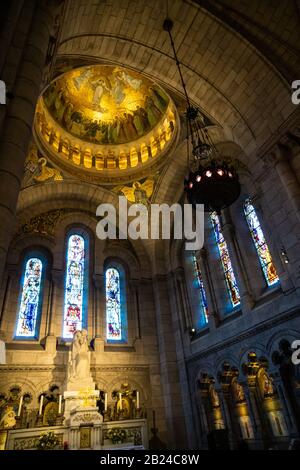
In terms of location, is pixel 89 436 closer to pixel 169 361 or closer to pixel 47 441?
pixel 47 441

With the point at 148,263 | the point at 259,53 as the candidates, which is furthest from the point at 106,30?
the point at 148,263

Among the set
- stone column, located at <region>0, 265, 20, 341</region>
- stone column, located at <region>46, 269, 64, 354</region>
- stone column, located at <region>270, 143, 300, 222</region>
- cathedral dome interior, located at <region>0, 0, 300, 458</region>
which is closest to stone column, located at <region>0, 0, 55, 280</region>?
cathedral dome interior, located at <region>0, 0, 300, 458</region>

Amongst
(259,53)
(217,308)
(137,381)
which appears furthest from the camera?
(137,381)

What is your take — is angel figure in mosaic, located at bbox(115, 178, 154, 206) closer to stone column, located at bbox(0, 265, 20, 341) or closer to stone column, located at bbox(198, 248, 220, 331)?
stone column, located at bbox(198, 248, 220, 331)

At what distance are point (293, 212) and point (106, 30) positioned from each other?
7.04 m

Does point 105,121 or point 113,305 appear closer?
point 113,305

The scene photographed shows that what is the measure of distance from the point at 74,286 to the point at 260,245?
748cm

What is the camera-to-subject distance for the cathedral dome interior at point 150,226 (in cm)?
799

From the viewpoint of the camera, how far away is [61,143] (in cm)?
1406

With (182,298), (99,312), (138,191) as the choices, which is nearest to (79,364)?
(99,312)

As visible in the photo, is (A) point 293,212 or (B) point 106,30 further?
(B) point 106,30

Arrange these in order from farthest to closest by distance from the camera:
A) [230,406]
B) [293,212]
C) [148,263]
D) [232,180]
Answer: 1. [148,263]
2. [230,406]
3. [293,212]
4. [232,180]

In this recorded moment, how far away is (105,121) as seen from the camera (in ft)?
50.0

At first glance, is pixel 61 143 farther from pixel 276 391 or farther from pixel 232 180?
pixel 276 391
